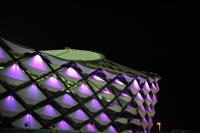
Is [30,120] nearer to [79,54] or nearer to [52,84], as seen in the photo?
[52,84]

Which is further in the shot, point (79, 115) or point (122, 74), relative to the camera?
point (122, 74)

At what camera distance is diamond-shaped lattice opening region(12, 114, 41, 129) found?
930 inches

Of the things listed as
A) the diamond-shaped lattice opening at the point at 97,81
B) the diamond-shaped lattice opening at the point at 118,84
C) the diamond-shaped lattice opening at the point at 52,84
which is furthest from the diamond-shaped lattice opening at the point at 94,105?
the diamond-shaped lattice opening at the point at 52,84

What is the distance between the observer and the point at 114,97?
32969mm

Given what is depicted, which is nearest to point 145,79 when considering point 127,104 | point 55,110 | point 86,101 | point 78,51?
point 127,104

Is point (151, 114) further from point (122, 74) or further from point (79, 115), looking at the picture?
point (79, 115)

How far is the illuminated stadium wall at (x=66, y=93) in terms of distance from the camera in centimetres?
2353

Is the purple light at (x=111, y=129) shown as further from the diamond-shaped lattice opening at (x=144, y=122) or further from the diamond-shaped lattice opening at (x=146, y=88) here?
the diamond-shaped lattice opening at (x=146, y=88)

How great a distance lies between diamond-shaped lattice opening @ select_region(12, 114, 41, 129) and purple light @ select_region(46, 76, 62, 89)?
9.99 ft

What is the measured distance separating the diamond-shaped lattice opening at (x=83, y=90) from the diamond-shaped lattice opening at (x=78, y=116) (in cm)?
143

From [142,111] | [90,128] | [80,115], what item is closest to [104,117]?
[90,128]

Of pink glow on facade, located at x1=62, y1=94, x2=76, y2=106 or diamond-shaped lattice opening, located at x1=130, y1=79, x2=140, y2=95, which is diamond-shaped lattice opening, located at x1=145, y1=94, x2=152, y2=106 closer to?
diamond-shaped lattice opening, located at x1=130, y1=79, x2=140, y2=95

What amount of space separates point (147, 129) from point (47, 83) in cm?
1855

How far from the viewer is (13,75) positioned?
23656 mm
